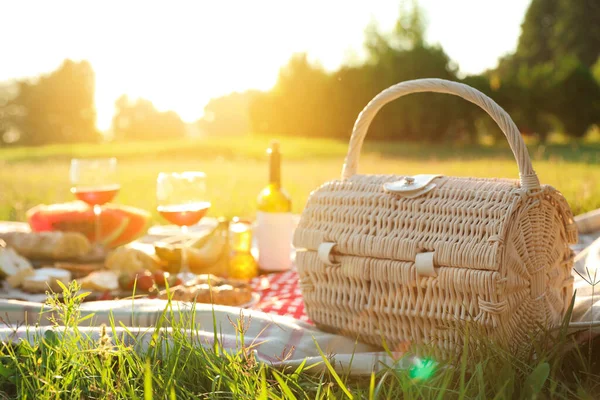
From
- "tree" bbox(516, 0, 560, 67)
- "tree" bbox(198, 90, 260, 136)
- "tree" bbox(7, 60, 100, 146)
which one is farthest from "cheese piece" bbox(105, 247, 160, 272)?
"tree" bbox(7, 60, 100, 146)

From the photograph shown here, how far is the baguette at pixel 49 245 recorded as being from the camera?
2051 mm

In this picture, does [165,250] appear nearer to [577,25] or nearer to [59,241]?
[59,241]

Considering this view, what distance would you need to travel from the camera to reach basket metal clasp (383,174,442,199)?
1.33 m

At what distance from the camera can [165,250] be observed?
1.94 m

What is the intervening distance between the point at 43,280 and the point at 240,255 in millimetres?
669

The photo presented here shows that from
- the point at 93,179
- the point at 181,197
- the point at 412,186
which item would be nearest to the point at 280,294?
the point at 181,197

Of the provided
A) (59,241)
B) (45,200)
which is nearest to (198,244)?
(59,241)

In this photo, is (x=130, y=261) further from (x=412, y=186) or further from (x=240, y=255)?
(x=412, y=186)

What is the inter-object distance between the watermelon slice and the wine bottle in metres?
0.67

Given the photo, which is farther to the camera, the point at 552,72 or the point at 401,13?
the point at 401,13

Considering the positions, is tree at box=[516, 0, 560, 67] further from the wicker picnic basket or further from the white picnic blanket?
the white picnic blanket

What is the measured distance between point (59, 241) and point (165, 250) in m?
0.43

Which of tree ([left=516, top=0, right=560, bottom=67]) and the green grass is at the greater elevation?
tree ([left=516, top=0, right=560, bottom=67])

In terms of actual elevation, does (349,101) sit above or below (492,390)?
above
